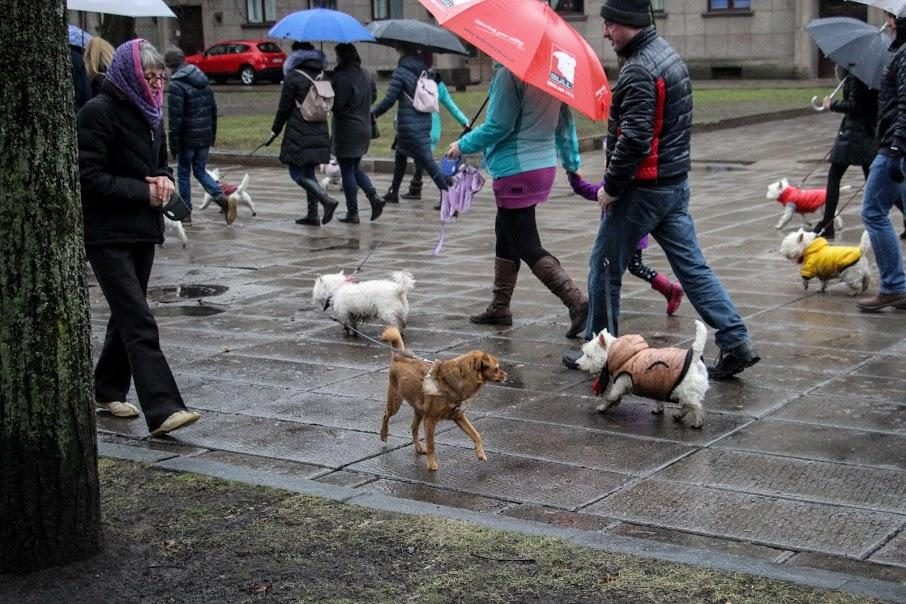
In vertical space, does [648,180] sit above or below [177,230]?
above

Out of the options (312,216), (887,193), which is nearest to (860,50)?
(887,193)

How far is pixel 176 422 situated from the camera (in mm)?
6016

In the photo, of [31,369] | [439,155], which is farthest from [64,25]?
[439,155]

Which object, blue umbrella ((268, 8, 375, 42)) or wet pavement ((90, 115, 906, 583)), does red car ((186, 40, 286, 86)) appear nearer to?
blue umbrella ((268, 8, 375, 42))

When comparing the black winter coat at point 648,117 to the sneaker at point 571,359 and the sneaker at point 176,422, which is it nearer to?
the sneaker at point 571,359

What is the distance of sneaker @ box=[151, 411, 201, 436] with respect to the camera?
237 inches

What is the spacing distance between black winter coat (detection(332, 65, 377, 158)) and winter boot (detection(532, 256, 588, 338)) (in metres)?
6.02

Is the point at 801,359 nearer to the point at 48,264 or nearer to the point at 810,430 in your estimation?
the point at 810,430

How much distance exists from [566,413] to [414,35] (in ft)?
27.4

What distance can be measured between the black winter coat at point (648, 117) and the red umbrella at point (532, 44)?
0.65 m

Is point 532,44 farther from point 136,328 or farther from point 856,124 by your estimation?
point 856,124

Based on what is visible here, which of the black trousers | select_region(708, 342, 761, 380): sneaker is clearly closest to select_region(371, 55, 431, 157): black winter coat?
select_region(708, 342, 761, 380): sneaker

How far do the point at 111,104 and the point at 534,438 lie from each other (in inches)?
98.7

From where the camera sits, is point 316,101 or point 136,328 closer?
point 136,328
